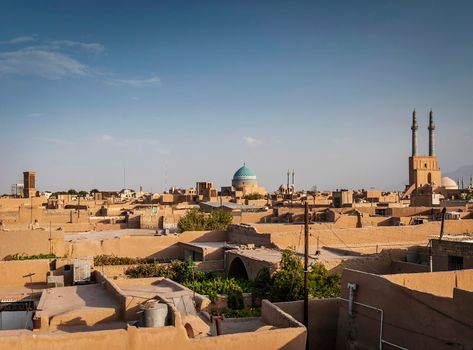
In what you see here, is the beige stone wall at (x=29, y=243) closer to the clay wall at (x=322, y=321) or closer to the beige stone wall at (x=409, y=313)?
the clay wall at (x=322, y=321)

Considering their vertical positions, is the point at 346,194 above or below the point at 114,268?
above

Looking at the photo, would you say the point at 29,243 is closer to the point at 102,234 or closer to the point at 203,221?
the point at 102,234

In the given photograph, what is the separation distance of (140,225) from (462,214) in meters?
18.9

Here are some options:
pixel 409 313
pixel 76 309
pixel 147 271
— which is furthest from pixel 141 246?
pixel 409 313

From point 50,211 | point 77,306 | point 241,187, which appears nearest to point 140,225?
point 50,211

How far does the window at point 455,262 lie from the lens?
16.7 meters

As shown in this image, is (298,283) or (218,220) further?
(218,220)

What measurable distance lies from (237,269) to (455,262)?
9.30 meters

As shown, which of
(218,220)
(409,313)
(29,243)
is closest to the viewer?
(409,313)

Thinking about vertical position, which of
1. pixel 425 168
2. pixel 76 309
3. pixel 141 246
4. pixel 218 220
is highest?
pixel 425 168

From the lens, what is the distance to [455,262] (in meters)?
17.0

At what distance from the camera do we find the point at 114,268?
23672 millimetres

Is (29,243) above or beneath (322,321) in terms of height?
above

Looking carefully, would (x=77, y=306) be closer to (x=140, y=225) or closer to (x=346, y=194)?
(x=140, y=225)
